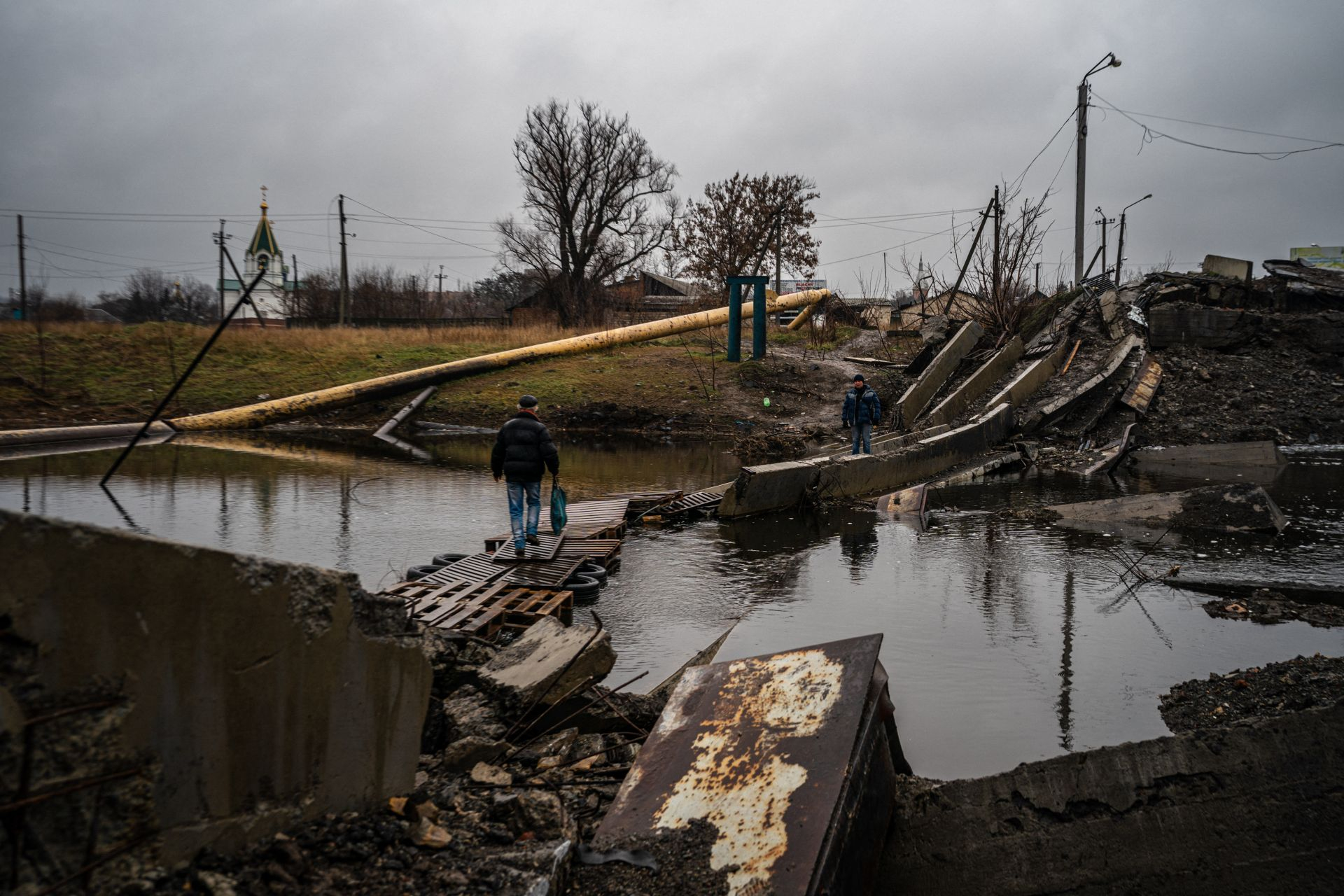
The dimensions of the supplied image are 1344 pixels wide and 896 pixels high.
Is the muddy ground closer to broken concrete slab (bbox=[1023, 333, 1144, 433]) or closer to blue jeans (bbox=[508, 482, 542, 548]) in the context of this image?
blue jeans (bbox=[508, 482, 542, 548])

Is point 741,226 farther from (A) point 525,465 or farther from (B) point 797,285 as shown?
(A) point 525,465

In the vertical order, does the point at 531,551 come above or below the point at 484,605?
above

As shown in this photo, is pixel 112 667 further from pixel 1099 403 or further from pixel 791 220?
pixel 791 220

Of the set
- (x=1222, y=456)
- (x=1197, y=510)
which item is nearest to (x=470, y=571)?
Result: (x=1197, y=510)

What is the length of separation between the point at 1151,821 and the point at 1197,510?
324 inches

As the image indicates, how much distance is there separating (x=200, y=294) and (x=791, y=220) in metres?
44.4

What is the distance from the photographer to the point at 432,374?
962 inches

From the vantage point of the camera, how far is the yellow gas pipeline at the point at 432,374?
21.8 meters

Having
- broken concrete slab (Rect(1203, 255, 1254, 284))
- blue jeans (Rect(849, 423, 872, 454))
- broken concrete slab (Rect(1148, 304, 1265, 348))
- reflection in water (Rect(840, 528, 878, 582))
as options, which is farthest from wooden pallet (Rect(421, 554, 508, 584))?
broken concrete slab (Rect(1203, 255, 1254, 284))

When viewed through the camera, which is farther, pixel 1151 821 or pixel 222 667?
pixel 1151 821

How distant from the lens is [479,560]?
8180 mm

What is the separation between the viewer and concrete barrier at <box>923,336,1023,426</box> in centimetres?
1859

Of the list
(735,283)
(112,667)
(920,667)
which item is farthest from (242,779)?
(735,283)

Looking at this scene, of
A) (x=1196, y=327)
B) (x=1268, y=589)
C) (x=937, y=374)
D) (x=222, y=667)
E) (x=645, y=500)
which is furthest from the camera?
(x=1196, y=327)
